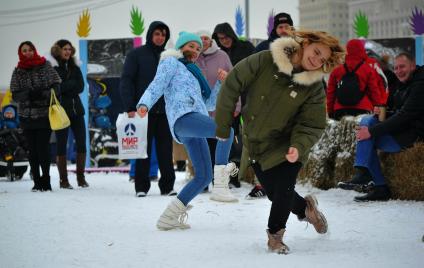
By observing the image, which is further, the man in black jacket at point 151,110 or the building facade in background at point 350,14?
the building facade in background at point 350,14

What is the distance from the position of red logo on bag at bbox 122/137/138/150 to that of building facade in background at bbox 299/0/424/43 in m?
11.1

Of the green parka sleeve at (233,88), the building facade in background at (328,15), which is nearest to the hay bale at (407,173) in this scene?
the green parka sleeve at (233,88)

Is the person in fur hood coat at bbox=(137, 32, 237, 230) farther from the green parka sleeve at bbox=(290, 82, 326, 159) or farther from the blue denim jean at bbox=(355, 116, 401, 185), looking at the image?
the blue denim jean at bbox=(355, 116, 401, 185)

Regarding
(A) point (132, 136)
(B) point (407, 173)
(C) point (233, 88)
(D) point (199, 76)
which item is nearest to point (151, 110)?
(A) point (132, 136)

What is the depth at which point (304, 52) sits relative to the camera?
4480 mm

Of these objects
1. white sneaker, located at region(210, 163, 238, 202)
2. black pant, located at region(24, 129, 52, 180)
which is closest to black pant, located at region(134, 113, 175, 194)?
white sneaker, located at region(210, 163, 238, 202)

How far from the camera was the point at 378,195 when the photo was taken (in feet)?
22.5

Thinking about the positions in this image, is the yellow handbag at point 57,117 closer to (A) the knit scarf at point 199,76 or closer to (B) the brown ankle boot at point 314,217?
(A) the knit scarf at point 199,76

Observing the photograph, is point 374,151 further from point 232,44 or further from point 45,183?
point 45,183

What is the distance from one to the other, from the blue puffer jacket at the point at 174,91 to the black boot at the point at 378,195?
2.00 m

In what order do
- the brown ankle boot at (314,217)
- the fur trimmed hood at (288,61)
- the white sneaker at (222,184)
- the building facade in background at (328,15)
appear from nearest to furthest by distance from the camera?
1. the fur trimmed hood at (288,61)
2. the brown ankle boot at (314,217)
3. the white sneaker at (222,184)
4. the building facade in background at (328,15)

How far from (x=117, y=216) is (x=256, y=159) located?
6.68 feet

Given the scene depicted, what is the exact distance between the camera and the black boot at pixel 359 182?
713 cm

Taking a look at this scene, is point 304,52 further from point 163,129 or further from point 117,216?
point 163,129
